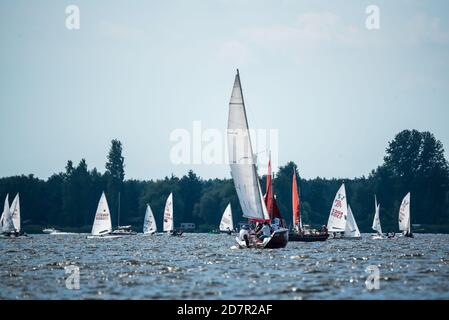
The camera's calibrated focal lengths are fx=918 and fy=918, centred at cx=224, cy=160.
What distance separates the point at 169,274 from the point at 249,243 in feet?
88.1

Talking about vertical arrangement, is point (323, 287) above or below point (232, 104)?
below

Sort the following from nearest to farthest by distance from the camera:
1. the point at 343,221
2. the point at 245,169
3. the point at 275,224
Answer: the point at 245,169 < the point at 275,224 < the point at 343,221

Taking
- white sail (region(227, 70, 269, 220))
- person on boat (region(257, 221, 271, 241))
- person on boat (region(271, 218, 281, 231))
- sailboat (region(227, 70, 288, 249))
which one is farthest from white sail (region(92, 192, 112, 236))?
white sail (region(227, 70, 269, 220))

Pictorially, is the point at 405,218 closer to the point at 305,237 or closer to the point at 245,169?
the point at 305,237

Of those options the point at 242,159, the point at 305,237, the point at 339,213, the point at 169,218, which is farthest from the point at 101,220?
the point at 242,159

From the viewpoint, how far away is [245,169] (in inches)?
2832

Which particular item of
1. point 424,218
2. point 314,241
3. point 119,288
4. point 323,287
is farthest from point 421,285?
point 424,218

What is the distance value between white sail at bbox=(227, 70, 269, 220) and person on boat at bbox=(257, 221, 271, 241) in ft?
5.72

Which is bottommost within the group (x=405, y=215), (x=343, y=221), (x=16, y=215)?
(x=343, y=221)

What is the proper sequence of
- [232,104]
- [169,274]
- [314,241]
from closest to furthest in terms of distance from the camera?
1. [169,274]
2. [232,104]
3. [314,241]

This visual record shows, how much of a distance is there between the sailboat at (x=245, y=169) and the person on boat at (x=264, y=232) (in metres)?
0.35

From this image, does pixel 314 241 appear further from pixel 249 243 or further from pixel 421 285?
pixel 421 285

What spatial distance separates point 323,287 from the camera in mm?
40625

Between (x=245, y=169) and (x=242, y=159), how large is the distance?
36.6 inches
